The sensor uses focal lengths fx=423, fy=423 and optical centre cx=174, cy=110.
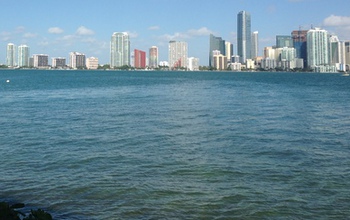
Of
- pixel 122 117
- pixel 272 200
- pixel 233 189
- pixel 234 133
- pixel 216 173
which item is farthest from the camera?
pixel 122 117

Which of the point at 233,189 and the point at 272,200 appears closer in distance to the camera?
the point at 272,200

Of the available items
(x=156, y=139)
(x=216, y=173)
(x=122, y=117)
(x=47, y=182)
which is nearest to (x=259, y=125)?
(x=156, y=139)

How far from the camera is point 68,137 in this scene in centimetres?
2094

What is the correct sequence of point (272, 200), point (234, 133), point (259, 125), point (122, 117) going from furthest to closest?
point (122, 117) → point (259, 125) → point (234, 133) → point (272, 200)

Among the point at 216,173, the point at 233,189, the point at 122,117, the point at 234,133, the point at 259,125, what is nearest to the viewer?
the point at 233,189

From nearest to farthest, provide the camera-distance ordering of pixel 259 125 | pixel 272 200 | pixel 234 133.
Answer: pixel 272 200 → pixel 234 133 → pixel 259 125

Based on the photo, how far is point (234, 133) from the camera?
72.0 ft

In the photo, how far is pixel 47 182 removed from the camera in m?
13.0

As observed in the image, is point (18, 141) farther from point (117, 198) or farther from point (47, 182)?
point (117, 198)

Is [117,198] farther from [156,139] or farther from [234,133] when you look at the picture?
[234,133]

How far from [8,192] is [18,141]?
8586 millimetres

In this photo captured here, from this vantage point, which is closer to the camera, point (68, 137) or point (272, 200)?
point (272, 200)

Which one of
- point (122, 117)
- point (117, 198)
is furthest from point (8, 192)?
point (122, 117)

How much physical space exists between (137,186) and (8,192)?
364 centimetres
